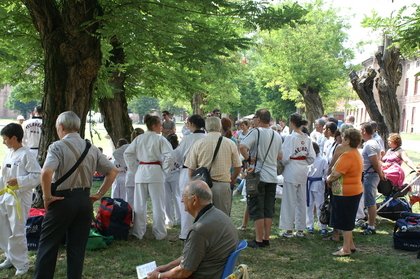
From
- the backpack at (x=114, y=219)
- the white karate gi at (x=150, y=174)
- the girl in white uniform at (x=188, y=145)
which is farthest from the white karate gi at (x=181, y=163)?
the backpack at (x=114, y=219)

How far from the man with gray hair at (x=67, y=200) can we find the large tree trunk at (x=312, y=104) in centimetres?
2447

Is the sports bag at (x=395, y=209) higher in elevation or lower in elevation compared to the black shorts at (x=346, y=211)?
lower

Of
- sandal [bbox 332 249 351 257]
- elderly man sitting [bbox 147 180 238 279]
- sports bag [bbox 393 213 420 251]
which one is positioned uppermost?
elderly man sitting [bbox 147 180 238 279]

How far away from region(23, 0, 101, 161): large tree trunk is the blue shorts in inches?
202

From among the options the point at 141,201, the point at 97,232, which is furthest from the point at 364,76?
the point at 97,232

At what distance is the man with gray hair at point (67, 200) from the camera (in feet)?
15.2

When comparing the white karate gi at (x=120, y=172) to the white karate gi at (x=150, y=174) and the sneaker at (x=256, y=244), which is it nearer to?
the white karate gi at (x=150, y=174)

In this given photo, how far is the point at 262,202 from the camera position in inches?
287

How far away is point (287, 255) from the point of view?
A: 6.91 m

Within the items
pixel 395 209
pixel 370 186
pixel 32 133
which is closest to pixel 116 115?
pixel 32 133

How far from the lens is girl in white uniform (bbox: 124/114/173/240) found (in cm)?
742

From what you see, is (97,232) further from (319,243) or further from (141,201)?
(319,243)

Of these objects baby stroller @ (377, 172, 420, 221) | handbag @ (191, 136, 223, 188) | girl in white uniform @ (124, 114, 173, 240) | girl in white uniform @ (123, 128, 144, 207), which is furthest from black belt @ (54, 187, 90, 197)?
baby stroller @ (377, 172, 420, 221)

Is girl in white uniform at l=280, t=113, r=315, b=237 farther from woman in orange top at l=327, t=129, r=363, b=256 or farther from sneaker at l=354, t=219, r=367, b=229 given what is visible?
sneaker at l=354, t=219, r=367, b=229
